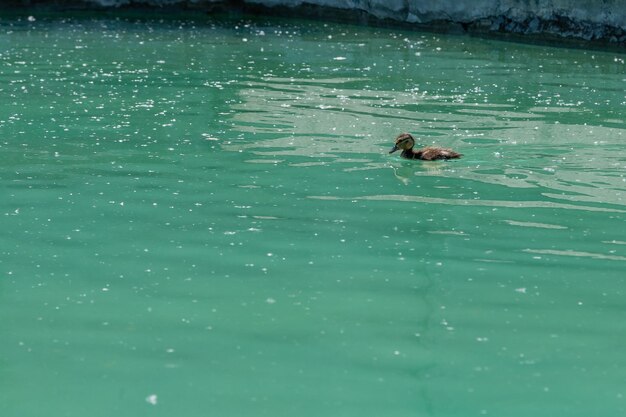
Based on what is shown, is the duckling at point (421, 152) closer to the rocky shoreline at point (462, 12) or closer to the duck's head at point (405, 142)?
the duck's head at point (405, 142)

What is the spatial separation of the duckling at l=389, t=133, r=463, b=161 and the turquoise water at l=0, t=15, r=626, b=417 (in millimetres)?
192

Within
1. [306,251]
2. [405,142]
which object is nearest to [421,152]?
[405,142]

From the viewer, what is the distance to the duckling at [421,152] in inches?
450

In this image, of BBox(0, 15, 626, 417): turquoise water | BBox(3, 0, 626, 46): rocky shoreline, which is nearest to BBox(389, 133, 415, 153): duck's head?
BBox(0, 15, 626, 417): turquoise water

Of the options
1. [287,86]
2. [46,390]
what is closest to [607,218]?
[46,390]

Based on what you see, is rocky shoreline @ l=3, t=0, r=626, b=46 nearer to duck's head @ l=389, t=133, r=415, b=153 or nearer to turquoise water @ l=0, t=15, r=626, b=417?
turquoise water @ l=0, t=15, r=626, b=417

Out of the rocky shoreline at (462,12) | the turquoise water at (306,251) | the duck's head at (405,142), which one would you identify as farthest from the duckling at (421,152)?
the rocky shoreline at (462,12)

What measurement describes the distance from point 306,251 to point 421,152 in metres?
3.36

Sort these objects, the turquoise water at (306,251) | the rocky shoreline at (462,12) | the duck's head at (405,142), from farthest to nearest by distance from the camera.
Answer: the rocky shoreline at (462,12)
the duck's head at (405,142)
the turquoise water at (306,251)

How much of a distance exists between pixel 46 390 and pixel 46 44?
1524cm

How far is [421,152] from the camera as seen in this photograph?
11.5 m

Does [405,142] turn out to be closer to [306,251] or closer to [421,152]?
[421,152]

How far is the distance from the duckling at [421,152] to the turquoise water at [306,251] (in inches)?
7.5

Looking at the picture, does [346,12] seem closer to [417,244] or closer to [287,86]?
[287,86]
